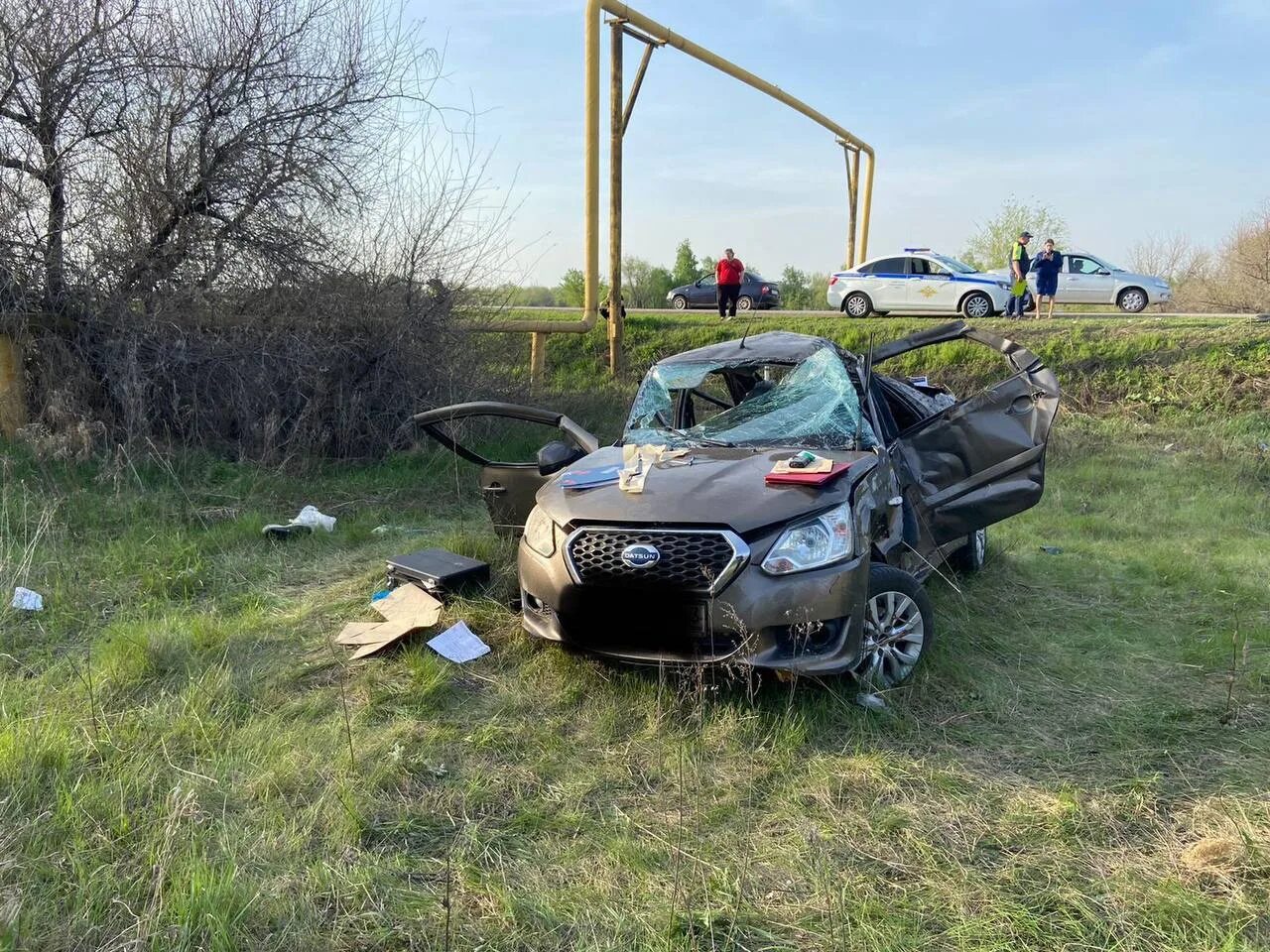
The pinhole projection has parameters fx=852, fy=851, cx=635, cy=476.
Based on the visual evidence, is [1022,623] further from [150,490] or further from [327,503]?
[150,490]

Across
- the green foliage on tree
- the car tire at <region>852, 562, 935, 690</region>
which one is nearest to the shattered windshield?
the car tire at <region>852, 562, 935, 690</region>

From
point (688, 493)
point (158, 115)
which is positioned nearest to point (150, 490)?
point (158, 115)

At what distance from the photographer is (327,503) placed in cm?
720

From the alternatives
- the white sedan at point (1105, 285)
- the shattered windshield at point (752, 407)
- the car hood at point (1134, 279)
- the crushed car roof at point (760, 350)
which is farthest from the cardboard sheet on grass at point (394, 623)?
the car hood at point (1134, 279)

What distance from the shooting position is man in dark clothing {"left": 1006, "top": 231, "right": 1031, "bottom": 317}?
15.4 metres

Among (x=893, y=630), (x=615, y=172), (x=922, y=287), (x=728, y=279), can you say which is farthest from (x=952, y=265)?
(x=893, y=630)

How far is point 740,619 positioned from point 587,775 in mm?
823

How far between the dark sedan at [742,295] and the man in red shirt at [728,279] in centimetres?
713

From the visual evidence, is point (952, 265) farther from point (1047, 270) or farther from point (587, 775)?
point (587, 775)

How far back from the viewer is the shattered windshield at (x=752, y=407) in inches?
178

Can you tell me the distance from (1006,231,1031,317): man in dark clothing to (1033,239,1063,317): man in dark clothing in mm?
203

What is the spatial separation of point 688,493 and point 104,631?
124 inches

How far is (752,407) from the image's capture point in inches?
195

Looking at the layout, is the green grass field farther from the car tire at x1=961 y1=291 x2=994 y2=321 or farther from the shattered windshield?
the car tire at x1=961 y1=291 x2=994 y2=321
